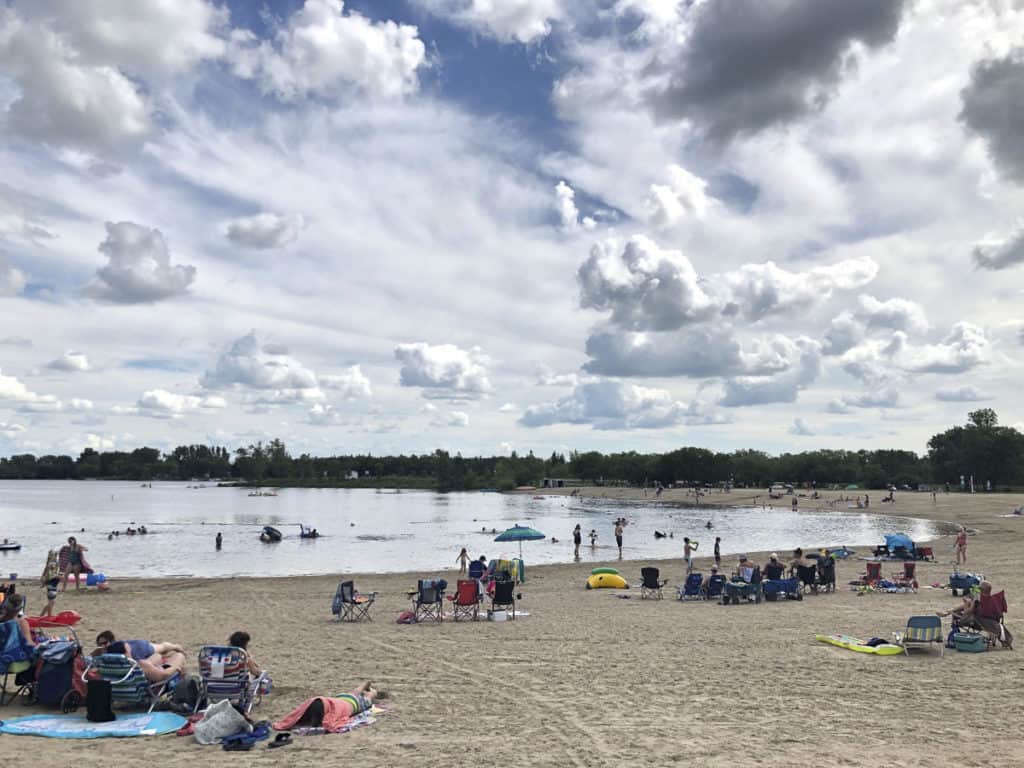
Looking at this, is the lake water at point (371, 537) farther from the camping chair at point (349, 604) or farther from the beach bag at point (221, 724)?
the beach bag at point (221, 724)

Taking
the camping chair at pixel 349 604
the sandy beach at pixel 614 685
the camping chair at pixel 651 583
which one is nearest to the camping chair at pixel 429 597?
the sandy beach at pixel 614 685

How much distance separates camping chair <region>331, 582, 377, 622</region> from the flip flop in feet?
26.2

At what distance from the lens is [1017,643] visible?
11602 mm

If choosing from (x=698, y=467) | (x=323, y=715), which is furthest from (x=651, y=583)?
(x=698, y=467)

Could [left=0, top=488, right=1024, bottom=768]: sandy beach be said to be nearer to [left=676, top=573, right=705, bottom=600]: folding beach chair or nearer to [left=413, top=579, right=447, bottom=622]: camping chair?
[left=676, top=573, right=705, bottom=600]: folding beach chair

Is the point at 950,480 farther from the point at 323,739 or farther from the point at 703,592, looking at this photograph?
the point at 323,739

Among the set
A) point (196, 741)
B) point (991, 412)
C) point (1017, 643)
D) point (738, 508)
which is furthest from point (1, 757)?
point (991, 412)

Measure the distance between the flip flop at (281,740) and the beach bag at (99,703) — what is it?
6.29 ft

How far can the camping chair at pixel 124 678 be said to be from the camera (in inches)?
317

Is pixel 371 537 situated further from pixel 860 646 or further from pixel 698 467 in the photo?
pixel 698 467

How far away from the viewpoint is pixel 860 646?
37.3 feet

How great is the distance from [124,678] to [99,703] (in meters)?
0.40

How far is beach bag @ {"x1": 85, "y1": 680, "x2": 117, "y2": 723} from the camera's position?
7723 millimetres

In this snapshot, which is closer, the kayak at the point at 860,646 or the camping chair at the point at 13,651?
the camping chair at the point at 13,651
